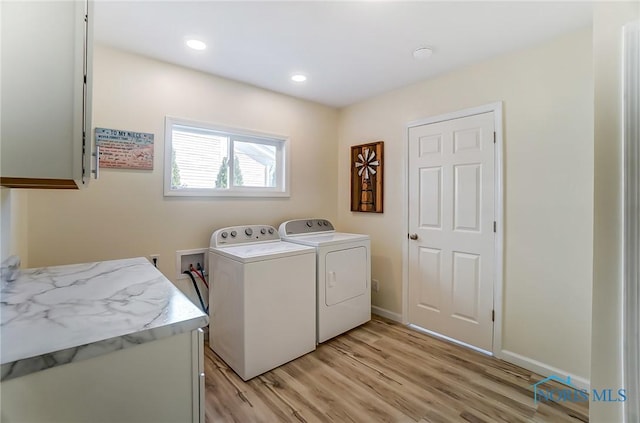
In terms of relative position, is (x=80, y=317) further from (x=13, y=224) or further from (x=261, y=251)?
(x=261, y=251)

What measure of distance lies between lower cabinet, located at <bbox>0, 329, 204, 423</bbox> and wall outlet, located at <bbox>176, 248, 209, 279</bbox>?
63.5 inches

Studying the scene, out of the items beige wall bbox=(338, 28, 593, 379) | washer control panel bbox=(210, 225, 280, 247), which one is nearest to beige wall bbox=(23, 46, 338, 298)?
washer control panel bbox=(210, 225, 280, 247)

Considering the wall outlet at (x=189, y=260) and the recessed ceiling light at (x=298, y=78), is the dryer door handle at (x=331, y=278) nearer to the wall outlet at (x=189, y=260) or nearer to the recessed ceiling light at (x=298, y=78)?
the wall outlet at (x=189, y=260)

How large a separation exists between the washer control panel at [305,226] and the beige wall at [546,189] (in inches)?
65.9

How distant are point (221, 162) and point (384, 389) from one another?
229 cm

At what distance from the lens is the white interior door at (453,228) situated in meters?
2.31

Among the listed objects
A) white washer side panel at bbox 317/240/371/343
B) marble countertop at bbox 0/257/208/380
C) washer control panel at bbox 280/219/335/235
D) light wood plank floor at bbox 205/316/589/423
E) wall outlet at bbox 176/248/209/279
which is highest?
washer control panel at bbox 280/219/335/235

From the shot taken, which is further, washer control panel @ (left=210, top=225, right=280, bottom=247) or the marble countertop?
washer control panel @ (left=210, top=225, right=280, bottom=247)

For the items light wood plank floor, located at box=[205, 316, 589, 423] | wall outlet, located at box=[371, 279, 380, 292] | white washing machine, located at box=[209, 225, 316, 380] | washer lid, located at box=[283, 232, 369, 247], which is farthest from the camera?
wall outlet, located at box=[371, 279, 380, 292]

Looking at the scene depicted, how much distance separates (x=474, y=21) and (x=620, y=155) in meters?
1.19

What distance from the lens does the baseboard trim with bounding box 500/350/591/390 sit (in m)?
1.87

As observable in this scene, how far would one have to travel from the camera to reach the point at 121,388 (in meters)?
0.80

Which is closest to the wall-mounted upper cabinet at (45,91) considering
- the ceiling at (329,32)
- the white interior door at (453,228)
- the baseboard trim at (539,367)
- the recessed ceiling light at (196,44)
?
the ceiling at (329,32)

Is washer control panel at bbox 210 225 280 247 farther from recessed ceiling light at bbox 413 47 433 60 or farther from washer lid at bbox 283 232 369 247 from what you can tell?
recessed ceiling light at bbox 413 47 433 60
